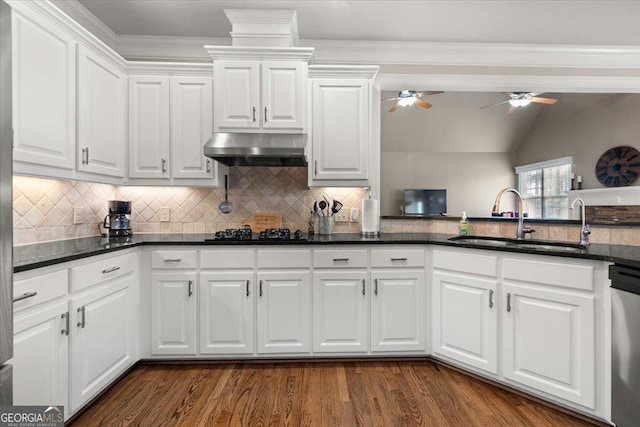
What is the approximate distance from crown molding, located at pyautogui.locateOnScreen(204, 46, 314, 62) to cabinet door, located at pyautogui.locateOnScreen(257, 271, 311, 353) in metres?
1.74

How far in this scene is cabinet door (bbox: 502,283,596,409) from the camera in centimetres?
185

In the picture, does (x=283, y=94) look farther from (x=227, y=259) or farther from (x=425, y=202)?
(x=425, y=202)

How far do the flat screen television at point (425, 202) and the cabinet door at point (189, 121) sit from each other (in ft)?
9.83

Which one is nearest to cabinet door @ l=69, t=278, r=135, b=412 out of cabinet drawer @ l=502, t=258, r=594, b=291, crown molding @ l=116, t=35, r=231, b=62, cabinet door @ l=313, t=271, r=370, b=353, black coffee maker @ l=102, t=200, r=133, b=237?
black coffee maker @ l=102, t=200, r=133, b=237

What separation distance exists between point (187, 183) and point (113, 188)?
783 mm

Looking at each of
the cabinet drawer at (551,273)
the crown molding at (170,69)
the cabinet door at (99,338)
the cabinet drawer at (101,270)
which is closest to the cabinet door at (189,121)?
the crown molding at (170,69)

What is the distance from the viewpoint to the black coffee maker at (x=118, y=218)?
276 centimetres

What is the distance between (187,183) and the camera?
2.86 meters

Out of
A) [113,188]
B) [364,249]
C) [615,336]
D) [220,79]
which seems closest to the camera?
[615,336]

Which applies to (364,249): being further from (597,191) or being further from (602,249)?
(597,191)

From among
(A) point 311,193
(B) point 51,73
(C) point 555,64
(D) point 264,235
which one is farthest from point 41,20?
(C) point 555,64

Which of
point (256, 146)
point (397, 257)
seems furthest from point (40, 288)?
point (397, 257)

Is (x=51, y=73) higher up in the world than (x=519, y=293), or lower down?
higher up

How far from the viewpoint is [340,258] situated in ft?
8.32
